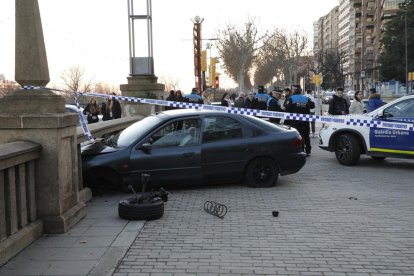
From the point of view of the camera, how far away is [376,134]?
1136 centimetres

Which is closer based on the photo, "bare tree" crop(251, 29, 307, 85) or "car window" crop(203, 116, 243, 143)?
"car window" crop(203, 116, 243, 143)

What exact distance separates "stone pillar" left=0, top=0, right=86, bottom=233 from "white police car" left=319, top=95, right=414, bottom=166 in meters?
7.17

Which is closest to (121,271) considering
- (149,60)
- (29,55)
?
(29,55)

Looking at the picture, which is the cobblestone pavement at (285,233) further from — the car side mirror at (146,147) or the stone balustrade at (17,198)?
the stone balustrade at (17,198)

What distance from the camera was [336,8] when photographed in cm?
17525

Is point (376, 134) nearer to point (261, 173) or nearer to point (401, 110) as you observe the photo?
point (401, 110)

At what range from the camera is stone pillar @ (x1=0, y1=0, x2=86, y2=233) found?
229 inches

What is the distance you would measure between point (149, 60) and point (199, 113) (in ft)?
26.2

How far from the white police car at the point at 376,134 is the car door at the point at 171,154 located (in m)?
4.25

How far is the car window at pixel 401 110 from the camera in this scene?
11.1 meters

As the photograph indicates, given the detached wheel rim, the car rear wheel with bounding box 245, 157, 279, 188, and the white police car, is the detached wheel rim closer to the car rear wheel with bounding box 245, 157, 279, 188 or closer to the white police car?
the car rear wheel with bounding box 245, 157, 279, 188

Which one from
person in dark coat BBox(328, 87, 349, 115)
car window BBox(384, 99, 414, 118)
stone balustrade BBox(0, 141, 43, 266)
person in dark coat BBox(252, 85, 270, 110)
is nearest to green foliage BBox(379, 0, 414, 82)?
person in dark coat BBox(252, 85, 270, 110)

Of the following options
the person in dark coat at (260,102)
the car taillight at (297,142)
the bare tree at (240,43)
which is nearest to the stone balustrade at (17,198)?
the car taillight at (297,142)

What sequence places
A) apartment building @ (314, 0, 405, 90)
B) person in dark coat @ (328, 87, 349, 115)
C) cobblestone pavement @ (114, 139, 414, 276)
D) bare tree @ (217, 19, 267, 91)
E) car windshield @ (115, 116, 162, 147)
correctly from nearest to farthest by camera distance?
cobblestone pavement @ (114, 139, 414, 276) → car windshield @ (115, 116, 162, 147) → person in dark coat @ (328, 87, 349, 115) → bare tree @ (217, 19, 267, 91) → apartment building @ (314, 0, 405, 90)
